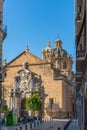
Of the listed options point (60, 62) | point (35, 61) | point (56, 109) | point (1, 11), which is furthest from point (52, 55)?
point (1, 11)

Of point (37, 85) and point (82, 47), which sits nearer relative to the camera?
point (82, 47)

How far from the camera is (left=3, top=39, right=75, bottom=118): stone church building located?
56312 mm

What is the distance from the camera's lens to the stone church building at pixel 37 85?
5631 centimetres

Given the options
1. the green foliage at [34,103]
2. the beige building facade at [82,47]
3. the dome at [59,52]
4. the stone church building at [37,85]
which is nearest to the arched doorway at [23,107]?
the stone church building at [37,85]

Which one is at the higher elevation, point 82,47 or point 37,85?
point 82,47

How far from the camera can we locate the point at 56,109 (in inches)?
2199

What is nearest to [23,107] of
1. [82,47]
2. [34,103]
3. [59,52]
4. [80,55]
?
[34,103]

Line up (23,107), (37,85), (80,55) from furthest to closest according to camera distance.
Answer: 1. (23,107)
2. (37,85)
3. (80,55)


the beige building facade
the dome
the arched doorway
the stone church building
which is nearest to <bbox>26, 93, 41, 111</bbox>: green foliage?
the stone church building

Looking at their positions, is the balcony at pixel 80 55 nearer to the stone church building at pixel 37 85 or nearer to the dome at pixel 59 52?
the stone church building at pixel 37 85

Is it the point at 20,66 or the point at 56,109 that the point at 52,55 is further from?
the point at 56,109

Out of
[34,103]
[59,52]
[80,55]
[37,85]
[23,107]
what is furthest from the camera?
[59,52]

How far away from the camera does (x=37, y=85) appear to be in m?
57.8

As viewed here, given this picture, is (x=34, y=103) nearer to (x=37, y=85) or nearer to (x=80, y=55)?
(x=37, y=85)
